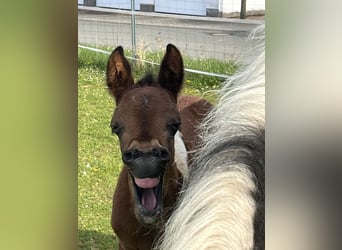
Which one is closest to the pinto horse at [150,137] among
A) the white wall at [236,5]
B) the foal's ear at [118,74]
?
the foal's ear at [118,74]

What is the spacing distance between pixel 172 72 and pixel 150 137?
14 centimetres

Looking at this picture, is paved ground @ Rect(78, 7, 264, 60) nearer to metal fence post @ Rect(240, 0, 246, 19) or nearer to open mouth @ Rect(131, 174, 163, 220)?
metal fence post @ Rect(240, 0, 246, 19)

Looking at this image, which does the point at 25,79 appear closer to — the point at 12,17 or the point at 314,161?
the point at 12,17

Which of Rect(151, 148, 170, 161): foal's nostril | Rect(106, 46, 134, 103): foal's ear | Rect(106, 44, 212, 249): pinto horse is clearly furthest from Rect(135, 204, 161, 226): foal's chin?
Rect(106, 46, 134, 103): foal's ear

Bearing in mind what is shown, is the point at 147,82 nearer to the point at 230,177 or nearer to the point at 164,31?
the point at 164,31

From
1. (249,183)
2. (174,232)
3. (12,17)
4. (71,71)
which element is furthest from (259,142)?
(12,17)

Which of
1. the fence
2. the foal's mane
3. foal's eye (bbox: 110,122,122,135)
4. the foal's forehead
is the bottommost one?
foal's eye (bbox: 110,122,122,135)

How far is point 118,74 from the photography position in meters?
1.19

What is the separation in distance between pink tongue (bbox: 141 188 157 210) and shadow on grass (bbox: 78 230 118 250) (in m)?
0.11

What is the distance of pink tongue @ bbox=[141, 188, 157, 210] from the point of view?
3.89 feet

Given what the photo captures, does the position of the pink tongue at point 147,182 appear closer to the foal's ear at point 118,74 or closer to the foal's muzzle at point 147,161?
the foal's muzzle at point 147,161

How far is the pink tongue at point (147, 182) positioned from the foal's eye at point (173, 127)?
97mm

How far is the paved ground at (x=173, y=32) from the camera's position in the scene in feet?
3.94

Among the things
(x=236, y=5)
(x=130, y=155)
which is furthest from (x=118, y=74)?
(x=236, y=5)
